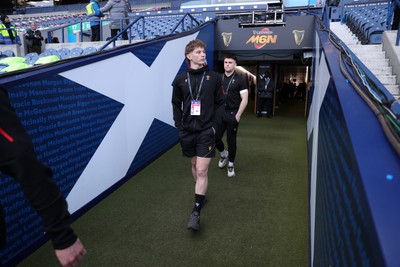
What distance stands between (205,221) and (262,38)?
6613 millimetres

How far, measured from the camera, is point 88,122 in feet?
11.6

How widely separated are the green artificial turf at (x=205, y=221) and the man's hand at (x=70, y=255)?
5.13 ft

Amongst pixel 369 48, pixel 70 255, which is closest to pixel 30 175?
pixel 70 255

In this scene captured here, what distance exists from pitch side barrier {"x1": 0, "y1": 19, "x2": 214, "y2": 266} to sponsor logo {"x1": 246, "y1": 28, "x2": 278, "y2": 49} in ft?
12.5

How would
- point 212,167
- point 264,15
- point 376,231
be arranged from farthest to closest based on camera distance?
1. point 264,15
2. point 212,167
3. point 376,231

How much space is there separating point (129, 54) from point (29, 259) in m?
2.73

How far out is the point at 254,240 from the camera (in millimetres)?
2939

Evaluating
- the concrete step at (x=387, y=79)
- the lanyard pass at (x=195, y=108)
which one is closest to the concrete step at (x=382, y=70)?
the concrete step at (x=387, y=79)

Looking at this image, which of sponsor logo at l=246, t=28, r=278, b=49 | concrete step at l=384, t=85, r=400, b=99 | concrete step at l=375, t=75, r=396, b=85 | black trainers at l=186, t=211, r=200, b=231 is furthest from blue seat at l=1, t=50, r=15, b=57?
concrete step at l=384, t=85, r=400, b=99

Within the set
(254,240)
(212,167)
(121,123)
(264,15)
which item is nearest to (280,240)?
(254,240)

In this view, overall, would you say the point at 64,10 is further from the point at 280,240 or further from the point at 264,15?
the point at 280,240

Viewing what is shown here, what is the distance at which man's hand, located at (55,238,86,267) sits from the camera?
1.15m

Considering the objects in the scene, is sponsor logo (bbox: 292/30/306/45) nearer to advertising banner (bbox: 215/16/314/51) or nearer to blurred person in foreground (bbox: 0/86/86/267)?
advertising banner (bbox: 215/16/314/51)

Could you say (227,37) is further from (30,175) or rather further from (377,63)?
(30,175)
